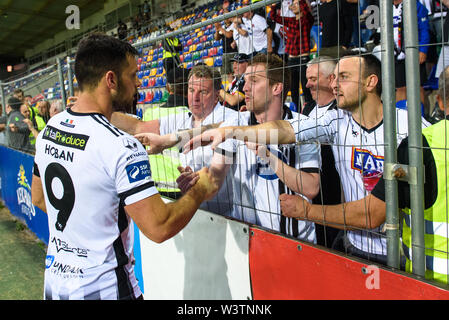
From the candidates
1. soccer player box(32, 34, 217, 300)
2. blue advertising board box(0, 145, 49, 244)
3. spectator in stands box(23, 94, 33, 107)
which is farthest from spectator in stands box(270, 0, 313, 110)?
spectator in stands box(23, 94, 33, 107)

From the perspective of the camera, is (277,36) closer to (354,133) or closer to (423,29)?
(423,29)

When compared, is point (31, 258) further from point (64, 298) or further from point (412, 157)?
point (412, 157)

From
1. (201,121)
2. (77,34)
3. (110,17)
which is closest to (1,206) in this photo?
(201,121)

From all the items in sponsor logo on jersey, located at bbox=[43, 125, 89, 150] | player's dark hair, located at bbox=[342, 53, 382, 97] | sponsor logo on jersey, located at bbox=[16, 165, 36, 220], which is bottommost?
sponsor logo on jersey, located at bbox=[16, 165, 36, 220]

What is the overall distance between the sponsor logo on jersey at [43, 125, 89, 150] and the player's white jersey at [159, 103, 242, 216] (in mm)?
849

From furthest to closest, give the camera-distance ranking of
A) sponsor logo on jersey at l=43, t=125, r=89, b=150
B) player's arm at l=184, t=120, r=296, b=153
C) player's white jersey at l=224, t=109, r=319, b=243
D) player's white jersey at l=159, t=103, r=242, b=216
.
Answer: player's white jersey at l=159, t=103, r=242, b=216
player's white jersey at l=224, t=109, r=319, b=243
player's arm at l=184, t=120, r=296, b=153
sponsor logo on jersey at l=43, t=125, r=89, b=150


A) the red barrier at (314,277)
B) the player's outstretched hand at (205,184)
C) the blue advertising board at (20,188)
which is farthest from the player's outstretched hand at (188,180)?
the blue advertising board at (20,188)

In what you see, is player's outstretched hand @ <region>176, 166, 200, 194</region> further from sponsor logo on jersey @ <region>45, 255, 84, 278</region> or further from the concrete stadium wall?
sponsor logo on jersey @ <region>45, 255, 84, 278</region>

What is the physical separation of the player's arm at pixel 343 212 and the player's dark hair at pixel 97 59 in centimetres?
95

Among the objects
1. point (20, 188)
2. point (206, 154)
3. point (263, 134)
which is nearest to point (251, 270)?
point (263, 134)

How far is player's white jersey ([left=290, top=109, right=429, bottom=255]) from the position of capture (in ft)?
5.00

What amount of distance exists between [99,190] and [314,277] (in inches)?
36.5
